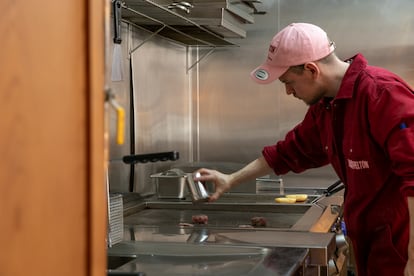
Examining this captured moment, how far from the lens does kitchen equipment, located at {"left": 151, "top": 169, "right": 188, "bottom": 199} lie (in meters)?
2.39

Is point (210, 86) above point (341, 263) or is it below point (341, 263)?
above

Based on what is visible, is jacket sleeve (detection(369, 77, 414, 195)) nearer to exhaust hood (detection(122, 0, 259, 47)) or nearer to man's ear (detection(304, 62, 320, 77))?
man's ear (detection(304, 62, 320, 77))

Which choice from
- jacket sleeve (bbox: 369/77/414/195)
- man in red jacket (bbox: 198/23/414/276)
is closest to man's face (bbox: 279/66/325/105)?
man in red jacket (bbox: 198/23/414/276)

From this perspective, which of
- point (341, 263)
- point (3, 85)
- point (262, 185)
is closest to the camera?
point (3, 85)

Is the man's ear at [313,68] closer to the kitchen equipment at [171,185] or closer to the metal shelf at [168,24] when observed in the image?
the metal shelf at [168,24]

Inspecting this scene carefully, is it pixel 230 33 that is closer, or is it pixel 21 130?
pixel 21 130

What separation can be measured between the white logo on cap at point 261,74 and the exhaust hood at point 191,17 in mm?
390

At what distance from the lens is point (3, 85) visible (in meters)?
0.54

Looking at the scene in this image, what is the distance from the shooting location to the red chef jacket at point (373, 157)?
152 cm

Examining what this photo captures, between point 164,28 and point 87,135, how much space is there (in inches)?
80.0

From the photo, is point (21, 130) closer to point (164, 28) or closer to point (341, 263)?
point (341, 263)

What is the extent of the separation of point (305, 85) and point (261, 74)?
136 mm

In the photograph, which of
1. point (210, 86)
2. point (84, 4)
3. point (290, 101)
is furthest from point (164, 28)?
point (84, 4)

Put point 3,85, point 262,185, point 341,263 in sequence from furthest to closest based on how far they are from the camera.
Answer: point 262,185 < point 341,263 < point 3,85
